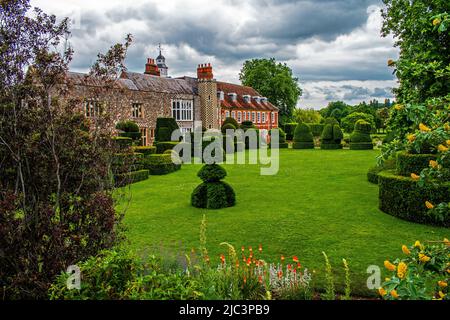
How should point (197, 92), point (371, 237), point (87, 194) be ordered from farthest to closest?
point (197, 92) < point (371, 237) < point (87, 194)

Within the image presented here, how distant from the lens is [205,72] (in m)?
43.0

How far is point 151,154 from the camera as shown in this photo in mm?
21922

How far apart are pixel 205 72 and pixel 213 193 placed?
32332mm

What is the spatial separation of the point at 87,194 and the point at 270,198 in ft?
29.7

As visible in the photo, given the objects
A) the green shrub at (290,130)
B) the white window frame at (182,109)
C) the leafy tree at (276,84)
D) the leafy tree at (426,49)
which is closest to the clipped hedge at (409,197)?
the leafy tree at (426,49)

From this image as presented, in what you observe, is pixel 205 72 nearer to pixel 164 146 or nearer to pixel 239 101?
pixel 239 101

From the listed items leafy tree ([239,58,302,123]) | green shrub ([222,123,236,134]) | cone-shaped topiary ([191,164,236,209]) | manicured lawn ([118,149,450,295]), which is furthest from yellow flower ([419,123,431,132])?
leafy tree ([239,58,302,123])

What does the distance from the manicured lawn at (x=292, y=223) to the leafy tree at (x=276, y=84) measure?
143 ft

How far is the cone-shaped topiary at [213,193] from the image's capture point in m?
12.8

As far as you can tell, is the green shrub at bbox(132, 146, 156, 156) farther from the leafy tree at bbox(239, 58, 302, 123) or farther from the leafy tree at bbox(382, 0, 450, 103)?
the leafy tree at bbox(239, 58, 302, 123)

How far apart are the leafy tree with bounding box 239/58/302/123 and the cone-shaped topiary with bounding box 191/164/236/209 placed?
48.6 m
